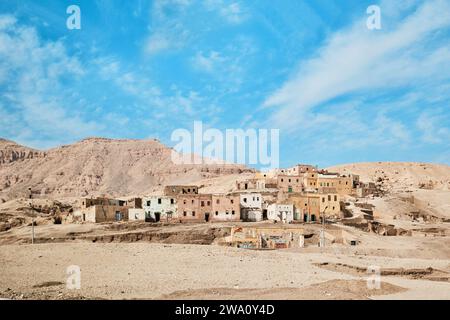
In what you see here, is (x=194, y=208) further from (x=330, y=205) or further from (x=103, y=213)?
(x=330, y=205)

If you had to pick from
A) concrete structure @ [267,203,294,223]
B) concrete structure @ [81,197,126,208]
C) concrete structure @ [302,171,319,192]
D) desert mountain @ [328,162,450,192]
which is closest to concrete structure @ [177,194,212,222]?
concrete structure @ [267,203,294,223]

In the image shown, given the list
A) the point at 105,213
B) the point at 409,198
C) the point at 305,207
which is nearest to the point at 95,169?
the point at 409,198

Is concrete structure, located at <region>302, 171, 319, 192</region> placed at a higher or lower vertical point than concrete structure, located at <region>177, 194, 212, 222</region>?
higher

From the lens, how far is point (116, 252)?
32.7 meters

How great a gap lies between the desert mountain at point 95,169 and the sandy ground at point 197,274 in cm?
9493

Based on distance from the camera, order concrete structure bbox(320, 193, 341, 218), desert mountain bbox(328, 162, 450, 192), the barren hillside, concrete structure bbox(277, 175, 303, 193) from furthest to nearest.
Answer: desert mountain bbox(328, 162, 450, 192) < concrete structure bbox(277, 175, 303, 193) < the barren hillside < concrete structure bbox(320, 193, 341, 218)

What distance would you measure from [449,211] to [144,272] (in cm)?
5924

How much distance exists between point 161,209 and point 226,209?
6.75m

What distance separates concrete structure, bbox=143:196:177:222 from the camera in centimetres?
5316

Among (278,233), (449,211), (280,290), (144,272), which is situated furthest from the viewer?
(449,211)

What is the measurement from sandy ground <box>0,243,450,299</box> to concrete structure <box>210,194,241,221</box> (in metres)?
15.3

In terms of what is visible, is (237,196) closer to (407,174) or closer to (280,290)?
(280,290)

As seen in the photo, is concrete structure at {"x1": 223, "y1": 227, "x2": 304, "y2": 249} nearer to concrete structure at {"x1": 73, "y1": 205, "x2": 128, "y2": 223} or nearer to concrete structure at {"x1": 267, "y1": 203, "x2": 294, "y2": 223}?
concrete structure at {"x1": 267, "y1": 203, "x2": 294, "y2": 223}

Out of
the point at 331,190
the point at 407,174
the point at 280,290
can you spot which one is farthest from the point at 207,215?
the point at 407,174
